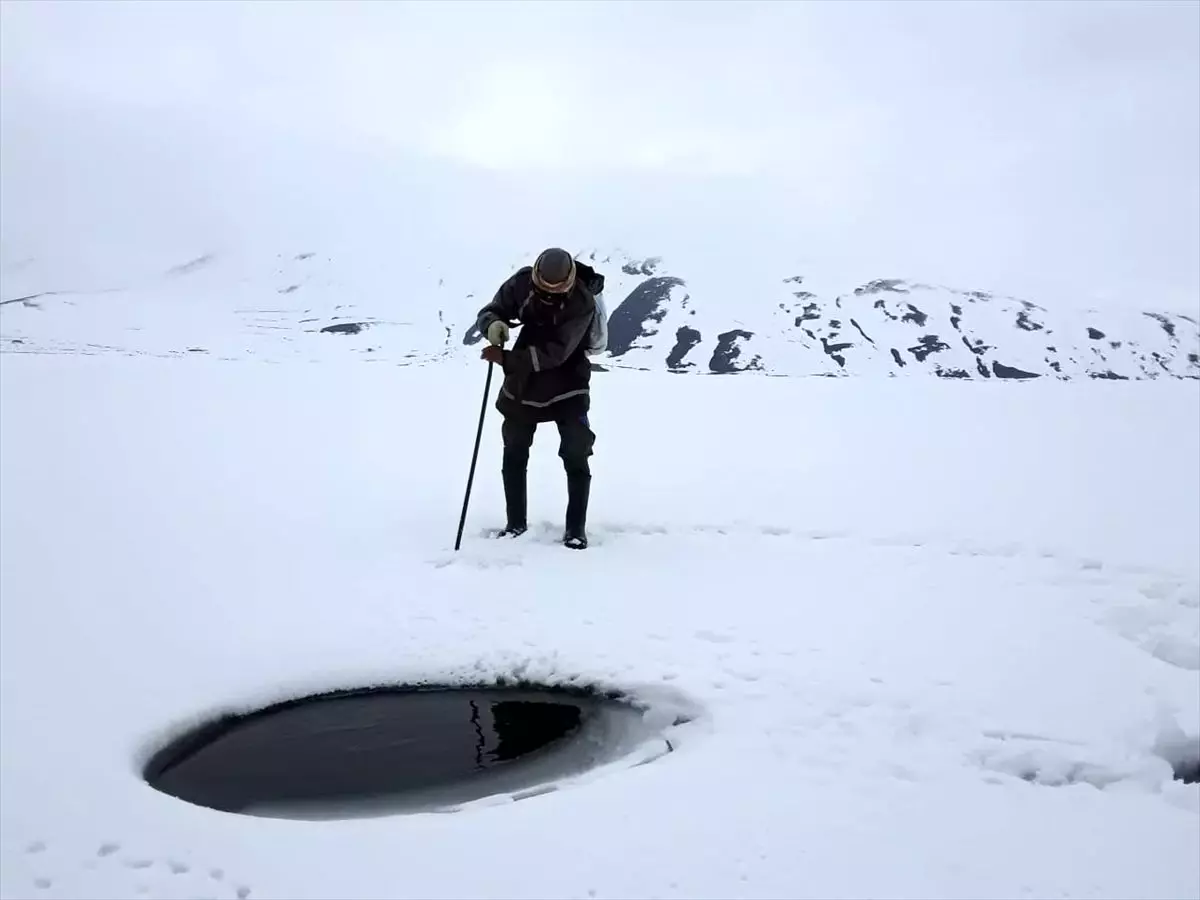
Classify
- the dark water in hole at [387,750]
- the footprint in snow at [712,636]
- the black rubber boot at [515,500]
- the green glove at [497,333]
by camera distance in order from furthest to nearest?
the black rubber boot at [515,500] < the green glove at [497,333] < the footprint in snow at [712,636] < the dark water in hole at [387,750]

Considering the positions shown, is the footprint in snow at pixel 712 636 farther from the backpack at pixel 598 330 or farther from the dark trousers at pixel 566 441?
the backpack at pixel 598 330

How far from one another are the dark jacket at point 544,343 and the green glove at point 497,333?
0.31 ft

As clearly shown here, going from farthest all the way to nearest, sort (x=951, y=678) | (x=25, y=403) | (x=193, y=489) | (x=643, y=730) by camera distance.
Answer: (x=25, y=403)
(x=193, y=489)
(x=951, y=678)
(x=643, y=730)

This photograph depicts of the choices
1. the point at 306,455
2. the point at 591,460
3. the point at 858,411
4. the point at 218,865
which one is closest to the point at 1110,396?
the point at 858,411

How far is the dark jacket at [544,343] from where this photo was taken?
22.3 feet

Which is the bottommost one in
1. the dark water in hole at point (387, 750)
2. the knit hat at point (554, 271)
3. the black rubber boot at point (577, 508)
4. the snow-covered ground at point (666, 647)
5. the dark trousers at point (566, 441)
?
the dark water in hole at point (387, 750)

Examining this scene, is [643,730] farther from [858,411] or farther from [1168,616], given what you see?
Result: [858,411]

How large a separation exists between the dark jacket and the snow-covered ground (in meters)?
1.22

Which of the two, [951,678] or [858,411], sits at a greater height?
[858,411]

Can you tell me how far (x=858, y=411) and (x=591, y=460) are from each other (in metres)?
5.92

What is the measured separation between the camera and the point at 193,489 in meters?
8.54

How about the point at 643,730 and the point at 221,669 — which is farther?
the point at 221,669

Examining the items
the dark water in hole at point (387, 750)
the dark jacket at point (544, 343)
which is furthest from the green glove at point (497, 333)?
the dark water in hole at point (387, 750)

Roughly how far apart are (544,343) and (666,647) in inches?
115
